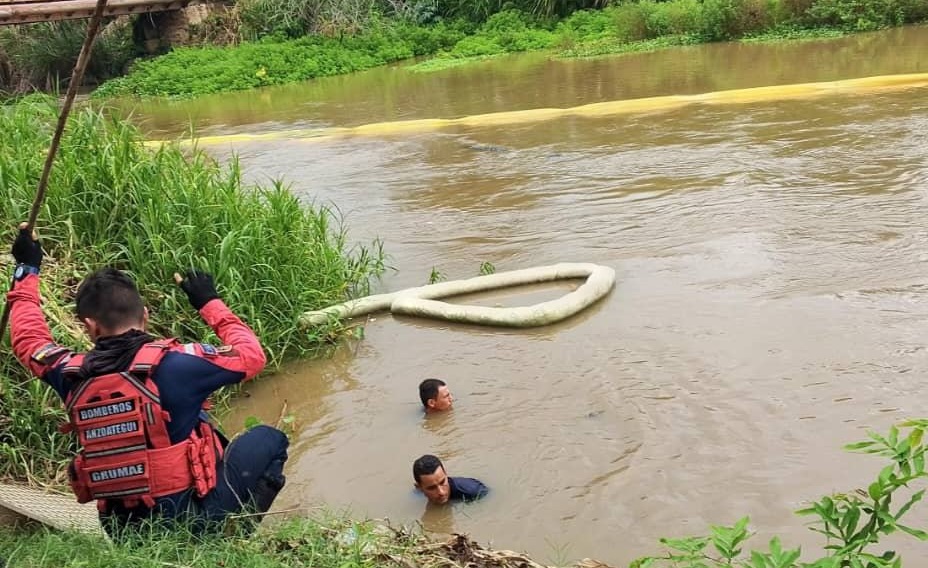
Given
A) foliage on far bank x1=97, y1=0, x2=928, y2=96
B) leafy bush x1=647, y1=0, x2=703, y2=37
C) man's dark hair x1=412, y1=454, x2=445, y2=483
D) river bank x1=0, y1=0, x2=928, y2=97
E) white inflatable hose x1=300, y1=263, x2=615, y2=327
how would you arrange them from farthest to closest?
leafy bush x1=647, y1=0, x2=703, y2=37, river bank x1=0, y1=0, x2=928, y2=97, foliage on far bank x1=97, y1=0, x2=928, y2=96, white inflatable hose x1=300, y1=263, x2=615, y2=327, man's dark hair x1=412, y1=454, x2=445, y2=483

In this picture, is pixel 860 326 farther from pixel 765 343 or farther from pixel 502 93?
pixel 502 93

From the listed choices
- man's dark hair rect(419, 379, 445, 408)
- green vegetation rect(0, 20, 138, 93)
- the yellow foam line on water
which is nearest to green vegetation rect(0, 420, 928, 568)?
man's dark hair rect(419, 379, 445, 408)

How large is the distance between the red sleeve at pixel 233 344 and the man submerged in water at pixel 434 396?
1947mm

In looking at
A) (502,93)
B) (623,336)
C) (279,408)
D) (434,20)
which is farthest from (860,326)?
(434,20)

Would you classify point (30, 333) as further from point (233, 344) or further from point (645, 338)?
point (645, 338)

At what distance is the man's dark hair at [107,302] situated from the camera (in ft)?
8.70

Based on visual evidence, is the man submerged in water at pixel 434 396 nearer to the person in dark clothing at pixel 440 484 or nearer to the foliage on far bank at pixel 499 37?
the person in dark clothing at pixel 440 484

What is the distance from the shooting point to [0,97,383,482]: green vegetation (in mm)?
5227

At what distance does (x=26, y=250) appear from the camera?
301 cm

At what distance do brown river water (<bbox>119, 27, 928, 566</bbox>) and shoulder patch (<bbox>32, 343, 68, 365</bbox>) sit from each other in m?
1.62

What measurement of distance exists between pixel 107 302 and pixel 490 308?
11.4 ft

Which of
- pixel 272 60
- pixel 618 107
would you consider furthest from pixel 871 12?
pixel 272 60

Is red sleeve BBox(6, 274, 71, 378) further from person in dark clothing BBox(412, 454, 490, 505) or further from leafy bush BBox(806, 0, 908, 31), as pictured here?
leafy bush BBox(806, 0, 908, 31)

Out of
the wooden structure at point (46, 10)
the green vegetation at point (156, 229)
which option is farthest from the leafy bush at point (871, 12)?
the green vegetation at point (156, 229)
